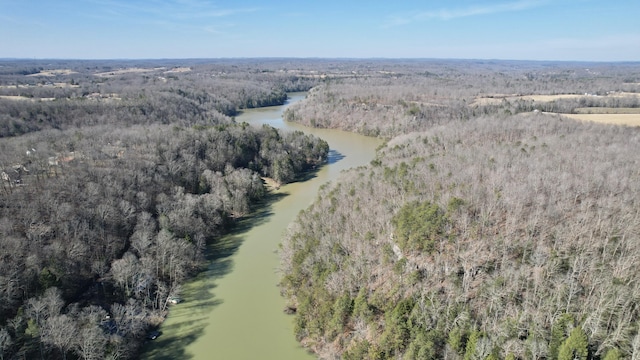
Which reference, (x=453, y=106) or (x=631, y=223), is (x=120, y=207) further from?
(x=453, y=106)

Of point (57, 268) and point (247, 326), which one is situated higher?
point (57, 268)

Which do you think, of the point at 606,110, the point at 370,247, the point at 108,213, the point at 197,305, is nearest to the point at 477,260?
the point at 370,247

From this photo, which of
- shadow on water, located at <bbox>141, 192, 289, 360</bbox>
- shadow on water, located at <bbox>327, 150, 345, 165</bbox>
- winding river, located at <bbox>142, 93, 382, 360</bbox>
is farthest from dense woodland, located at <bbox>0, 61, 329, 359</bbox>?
shadow on water, located at <bbox>327, 150, 345, 165</bbox>

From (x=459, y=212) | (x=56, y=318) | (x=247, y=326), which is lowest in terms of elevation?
(x=247, y=326)

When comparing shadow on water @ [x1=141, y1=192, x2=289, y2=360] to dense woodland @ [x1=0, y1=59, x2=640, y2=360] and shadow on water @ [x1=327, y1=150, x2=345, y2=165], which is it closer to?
dense woodland @ [x1=0, y1=59, x2=640, y2=360]

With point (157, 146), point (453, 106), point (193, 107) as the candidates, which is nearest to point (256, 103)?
point (193, 107)

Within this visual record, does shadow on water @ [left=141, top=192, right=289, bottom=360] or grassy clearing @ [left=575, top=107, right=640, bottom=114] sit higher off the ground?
grassy clearing @ [left=575, top=107, right=640, bottom=114]

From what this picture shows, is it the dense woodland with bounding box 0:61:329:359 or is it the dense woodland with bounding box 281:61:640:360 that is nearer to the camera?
the dense woodland with bounding box 281:61:640:360
